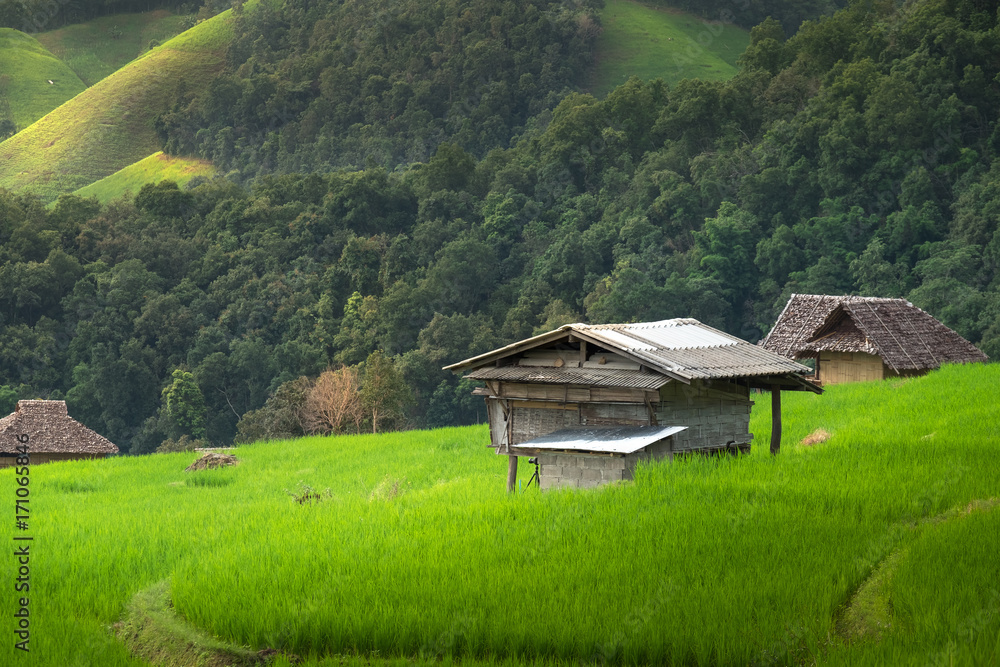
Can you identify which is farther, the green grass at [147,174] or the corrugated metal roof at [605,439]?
the green grass at [147,174]

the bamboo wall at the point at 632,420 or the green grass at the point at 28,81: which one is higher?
the green grass at the point at 28,81

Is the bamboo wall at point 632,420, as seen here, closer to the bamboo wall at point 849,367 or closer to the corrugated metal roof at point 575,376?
the corrugated metal roof at point 575,376

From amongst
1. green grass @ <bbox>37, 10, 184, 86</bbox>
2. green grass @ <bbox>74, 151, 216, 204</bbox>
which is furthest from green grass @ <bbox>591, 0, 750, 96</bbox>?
green grass @ <bbox>37, 10, 184, 86</bbox>

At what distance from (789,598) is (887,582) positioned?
0.94 meters

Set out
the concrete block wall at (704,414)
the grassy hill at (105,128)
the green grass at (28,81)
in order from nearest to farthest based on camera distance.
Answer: the concrete block wall at (704,414)
the grassy hill at (105,128)
the green grass at (28,81)

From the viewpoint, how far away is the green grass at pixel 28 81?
126 meters

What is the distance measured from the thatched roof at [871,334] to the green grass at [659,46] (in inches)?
2862

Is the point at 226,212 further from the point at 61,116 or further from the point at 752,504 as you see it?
the point at 752,504

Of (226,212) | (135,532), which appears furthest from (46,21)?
(135,532)

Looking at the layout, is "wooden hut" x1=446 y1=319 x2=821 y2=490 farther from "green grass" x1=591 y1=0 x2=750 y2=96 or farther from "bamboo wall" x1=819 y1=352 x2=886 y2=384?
"green grass" x1=591 y1=0 x2=750 y2=96

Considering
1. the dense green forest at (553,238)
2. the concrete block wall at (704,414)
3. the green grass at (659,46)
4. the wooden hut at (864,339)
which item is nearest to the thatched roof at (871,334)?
the wooden hut at (864,339)

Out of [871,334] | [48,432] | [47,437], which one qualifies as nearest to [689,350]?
[871,334]

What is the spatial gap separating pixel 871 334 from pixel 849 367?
76.9 inches

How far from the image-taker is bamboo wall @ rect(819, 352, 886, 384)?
31295mm
